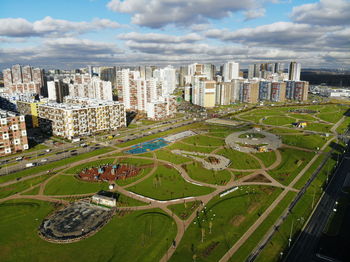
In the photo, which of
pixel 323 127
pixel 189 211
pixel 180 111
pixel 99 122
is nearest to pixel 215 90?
pixel 180 111

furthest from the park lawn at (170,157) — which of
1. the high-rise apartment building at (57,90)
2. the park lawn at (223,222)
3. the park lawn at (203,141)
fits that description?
the high-rise apartment building at (57,90)

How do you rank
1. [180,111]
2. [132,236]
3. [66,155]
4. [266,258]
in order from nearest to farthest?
[266,258] → [132,236] → [66,155] → [180,111]

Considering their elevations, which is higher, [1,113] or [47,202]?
[1,113]

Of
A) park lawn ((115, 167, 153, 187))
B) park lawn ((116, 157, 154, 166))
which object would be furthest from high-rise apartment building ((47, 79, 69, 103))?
park lawn ((115, 167, 153, 187))

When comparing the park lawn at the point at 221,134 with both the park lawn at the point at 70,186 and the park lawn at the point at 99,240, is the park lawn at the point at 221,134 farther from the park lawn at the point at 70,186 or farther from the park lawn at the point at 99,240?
the park lawn at the point at 99,240

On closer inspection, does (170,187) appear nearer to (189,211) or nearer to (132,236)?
(189,211)

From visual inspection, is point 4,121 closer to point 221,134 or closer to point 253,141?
point 221,134

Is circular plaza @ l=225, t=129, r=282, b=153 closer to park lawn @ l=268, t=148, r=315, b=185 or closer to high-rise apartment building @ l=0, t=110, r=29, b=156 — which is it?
park lawn @ l=268, t=148, r=315, b=185
